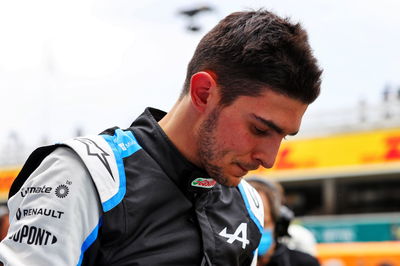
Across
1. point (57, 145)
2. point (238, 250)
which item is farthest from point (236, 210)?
point (57, 145)

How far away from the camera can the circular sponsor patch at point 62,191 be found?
1.48 m

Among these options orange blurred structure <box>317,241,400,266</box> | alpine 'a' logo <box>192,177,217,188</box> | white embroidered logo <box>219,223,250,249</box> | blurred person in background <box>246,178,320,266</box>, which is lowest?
orange blurred structure <box>317,241,400,266</box>

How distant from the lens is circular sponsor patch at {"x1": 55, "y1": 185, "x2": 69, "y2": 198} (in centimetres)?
148

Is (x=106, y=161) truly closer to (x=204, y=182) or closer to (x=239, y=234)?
(x=204, y=182)

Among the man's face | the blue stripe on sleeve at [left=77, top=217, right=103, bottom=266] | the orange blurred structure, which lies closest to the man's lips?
the man's face

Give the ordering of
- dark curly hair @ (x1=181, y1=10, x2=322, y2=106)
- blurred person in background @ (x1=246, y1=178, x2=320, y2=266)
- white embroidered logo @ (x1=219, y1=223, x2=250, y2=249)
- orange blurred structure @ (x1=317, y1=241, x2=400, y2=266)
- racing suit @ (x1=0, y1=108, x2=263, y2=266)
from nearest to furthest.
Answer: racing suit @ (x1=0, y1=108, x2=263, y2=266) < dark curly hair @ (x1=181, y1=10, x2=322, y2=106) < white embroidered logo @ (x1=219, y1=223, x2=250, y2=249) < blurred person in background @ (x1=246, y1=178, x2=320, y2=266) < orange blurred structure @ (x1=317, y1=241, x2=400, y2=266)

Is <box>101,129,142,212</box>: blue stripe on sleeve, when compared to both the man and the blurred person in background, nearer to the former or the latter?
the man

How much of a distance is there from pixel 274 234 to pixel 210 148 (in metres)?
2.09

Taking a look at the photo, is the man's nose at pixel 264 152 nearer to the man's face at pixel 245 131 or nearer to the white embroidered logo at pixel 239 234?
the man's face at pixel 245 131

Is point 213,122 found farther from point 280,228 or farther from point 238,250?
point 280,228

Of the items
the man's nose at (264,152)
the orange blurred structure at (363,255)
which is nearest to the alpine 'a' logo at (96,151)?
the man's nose at (264,152)

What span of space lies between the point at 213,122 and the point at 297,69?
0.25 m

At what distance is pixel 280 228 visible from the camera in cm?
371

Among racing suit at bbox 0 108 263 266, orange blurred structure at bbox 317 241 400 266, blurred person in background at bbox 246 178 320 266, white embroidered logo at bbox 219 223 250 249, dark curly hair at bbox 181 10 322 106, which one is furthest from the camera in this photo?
orange blurred structure at bbox 317 241 400 266
